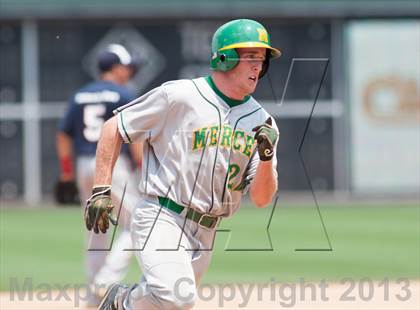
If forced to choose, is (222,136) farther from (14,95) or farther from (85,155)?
(14,95)

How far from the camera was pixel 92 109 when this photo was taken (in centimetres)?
864

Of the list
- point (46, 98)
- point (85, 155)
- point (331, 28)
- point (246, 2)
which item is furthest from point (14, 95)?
point (85, 155)

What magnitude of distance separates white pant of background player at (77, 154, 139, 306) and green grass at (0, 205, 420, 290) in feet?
4.94

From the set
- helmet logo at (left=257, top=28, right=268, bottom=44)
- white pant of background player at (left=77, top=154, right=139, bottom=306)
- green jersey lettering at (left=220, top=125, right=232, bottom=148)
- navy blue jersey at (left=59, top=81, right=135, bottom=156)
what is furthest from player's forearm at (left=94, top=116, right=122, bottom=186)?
navy blue jersey at (left=59, top=81, right=135, bottom=156)

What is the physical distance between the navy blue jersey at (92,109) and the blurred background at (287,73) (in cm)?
1120

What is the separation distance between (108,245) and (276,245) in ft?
16.2

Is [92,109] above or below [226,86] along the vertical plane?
below

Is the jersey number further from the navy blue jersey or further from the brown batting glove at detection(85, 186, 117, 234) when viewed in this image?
the brown batting glove at detection(85, 186, 117, 234)

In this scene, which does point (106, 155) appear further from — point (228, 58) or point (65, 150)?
point (65, 150)

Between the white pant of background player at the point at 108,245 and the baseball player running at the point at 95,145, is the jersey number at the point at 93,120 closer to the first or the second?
the baseball player running at the point at 95,145

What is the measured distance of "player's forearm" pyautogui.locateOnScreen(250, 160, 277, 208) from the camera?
5797 millimetres

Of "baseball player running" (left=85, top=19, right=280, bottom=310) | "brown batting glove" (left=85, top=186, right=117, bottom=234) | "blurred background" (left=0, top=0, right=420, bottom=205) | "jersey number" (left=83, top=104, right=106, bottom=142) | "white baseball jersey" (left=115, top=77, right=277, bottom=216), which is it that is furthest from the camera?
"blurred background" (left=0, top=0, right=420, bottom=205)

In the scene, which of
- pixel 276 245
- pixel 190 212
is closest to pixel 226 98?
pixel 190 212

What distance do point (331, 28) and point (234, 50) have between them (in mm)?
15026
